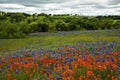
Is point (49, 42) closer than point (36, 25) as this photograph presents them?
Yes

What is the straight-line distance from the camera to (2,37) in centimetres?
4753

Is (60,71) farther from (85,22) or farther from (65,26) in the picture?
(85,22)

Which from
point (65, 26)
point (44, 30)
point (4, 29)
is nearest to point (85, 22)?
point (65, 26)

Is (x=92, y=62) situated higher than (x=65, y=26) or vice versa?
(x=92, y=62)

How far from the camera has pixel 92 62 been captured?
32.8 feet

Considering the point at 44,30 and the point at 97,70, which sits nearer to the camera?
the point at 97,70

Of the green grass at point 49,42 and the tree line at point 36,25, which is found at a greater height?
the green grass at point 49,42

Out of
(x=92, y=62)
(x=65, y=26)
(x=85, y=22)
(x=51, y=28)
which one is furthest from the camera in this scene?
(x=85, y=22)

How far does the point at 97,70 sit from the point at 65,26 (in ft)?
203

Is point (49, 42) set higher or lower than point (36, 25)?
higher

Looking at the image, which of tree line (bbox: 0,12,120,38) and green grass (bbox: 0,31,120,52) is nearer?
green grass (bbox: 0,31,120,52)

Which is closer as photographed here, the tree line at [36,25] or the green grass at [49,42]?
the green grass at [49,42]

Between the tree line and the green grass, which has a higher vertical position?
the green grass

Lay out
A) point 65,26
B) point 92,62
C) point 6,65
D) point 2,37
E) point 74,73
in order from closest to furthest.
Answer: point 74,73 < point 92,62 < point 6,65 < point 2,37 < point 65,26
